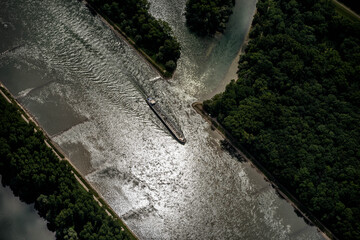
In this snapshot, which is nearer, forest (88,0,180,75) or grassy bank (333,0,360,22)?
forest (88,0,180,75)

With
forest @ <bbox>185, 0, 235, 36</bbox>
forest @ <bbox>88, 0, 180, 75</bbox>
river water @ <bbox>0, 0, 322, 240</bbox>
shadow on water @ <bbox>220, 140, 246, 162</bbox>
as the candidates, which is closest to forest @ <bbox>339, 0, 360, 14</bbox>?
river water @ <bbox>0, 0, 322, 240</bbox>

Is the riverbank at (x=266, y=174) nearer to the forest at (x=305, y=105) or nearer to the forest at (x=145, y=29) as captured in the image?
the forest at (x=305, y=105)

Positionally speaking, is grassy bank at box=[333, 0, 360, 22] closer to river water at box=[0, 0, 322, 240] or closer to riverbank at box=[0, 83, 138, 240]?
river water at box=[0, 0, 322, 240]

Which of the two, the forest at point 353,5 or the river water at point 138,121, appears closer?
the river water at point 138,121

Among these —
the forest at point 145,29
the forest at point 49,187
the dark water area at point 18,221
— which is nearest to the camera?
the forest at point 49,187

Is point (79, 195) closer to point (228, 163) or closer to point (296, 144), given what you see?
point (228, 163)

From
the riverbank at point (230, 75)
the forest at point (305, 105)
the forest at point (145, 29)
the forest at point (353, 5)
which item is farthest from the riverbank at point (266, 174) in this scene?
the forest at point (353, 5)

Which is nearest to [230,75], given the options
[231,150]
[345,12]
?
[231,150]
